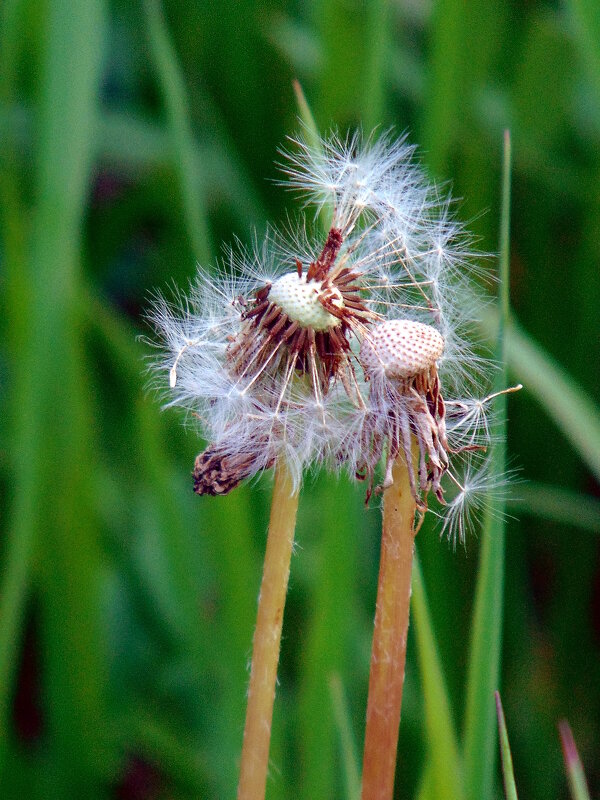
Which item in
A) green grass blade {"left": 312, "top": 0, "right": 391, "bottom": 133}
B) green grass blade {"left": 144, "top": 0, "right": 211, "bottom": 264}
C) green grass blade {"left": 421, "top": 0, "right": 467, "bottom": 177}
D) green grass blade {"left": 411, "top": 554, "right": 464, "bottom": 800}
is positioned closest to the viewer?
green grass blade {"left": 411, "top": 554, "right": 464, "bottom": 800}

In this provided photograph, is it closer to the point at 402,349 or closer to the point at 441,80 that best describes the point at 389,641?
the point at 402,349

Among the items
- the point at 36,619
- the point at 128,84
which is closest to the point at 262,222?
the point at 128,84

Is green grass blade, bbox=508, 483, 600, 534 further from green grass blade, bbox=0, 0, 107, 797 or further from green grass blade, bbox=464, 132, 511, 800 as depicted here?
green grass blade, bbox=464, 132, 511, 800

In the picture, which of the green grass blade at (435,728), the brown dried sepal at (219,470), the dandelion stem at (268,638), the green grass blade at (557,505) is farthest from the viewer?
the green grass blade at (557,505)

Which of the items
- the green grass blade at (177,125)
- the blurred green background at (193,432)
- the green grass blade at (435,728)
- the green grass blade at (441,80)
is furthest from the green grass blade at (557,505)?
the green grass blade at (435,728)

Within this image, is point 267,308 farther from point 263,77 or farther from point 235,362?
point 263,77

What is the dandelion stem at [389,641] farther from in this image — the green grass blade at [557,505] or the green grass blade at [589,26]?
the green grass blade at [557,505]

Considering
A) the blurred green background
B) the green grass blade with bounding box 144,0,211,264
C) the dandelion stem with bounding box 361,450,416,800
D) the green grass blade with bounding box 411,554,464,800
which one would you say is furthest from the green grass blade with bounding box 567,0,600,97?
the dandelion stem with bounding box 361,450,416,800
